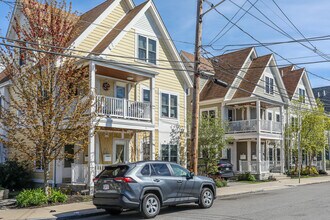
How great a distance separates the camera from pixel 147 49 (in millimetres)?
22734

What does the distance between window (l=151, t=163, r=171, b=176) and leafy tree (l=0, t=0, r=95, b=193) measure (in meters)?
3.99

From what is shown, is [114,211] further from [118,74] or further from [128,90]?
[128,90]

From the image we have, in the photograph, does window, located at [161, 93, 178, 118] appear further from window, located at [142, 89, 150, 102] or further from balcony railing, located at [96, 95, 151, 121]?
balcony railing, located at [96, 95, 151, 121]

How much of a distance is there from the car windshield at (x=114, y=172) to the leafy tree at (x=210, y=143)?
1052cm

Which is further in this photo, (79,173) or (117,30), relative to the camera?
(117,30)

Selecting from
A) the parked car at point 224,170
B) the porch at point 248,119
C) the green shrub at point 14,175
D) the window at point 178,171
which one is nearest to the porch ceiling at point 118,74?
the green shrub at point 14,175

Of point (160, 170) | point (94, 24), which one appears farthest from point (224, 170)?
point (160, 170)

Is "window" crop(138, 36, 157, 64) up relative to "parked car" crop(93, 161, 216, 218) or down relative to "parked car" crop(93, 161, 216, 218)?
up

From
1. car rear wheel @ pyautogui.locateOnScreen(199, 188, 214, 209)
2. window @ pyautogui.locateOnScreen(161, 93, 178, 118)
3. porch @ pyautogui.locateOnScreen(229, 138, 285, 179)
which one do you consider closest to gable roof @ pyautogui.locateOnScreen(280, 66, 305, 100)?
porch @ pyautogui.locateOnScreen(229, 138, 285, 179)

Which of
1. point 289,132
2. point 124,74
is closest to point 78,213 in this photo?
point 124,74

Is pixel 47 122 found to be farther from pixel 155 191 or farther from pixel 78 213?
pixel 155 191

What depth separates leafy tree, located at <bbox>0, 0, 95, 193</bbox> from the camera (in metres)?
14.4

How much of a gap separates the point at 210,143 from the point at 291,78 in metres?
22.5

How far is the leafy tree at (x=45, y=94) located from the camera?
14.4 metres
